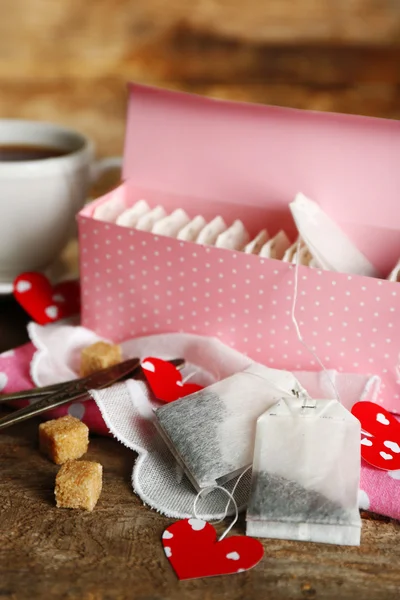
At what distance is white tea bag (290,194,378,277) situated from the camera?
0.88m

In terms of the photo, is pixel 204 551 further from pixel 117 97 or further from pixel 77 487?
pixel 117 97

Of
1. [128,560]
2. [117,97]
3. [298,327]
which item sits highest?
[117,97]

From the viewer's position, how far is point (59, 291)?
1.05 m

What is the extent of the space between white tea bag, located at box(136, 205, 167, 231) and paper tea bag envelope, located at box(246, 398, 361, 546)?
1.11 feet

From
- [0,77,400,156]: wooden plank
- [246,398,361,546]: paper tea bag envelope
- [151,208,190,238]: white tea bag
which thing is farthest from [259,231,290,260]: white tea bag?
[0,77,400,156]: wooden plank

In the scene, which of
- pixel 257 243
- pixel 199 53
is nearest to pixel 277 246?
pixel 257 243

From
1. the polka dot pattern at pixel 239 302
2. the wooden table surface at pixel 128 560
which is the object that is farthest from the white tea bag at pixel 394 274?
the wooden table surface at pixel 128 560

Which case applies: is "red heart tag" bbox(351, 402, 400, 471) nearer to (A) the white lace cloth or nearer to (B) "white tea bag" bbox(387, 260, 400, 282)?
(A) the white lace cloth

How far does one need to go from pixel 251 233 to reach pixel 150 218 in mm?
129

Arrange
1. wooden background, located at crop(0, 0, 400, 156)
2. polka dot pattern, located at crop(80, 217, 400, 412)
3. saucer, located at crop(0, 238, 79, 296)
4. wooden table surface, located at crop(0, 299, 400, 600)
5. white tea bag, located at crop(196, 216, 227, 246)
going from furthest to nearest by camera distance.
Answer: wooden background, located at crop(0, 0, 400, 156) → saucer, located at crop(0, 238, 79, 296) → white tea bag, located at crop(196, 216, 227, 246) → polka dot pattern, located at crop(80, 217, 400, 412) → wooden table surface, located at crop(0, 299, 400, 600)

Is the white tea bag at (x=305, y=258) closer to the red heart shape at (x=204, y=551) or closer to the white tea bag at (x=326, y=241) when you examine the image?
the white tea bag at (x=326, y=241)

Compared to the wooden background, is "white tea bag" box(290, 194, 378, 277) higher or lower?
lower

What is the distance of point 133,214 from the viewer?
96 centimetres

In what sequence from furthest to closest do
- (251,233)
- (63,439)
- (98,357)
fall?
1. (251,233)
2. (98,357)
3. (63,439)
